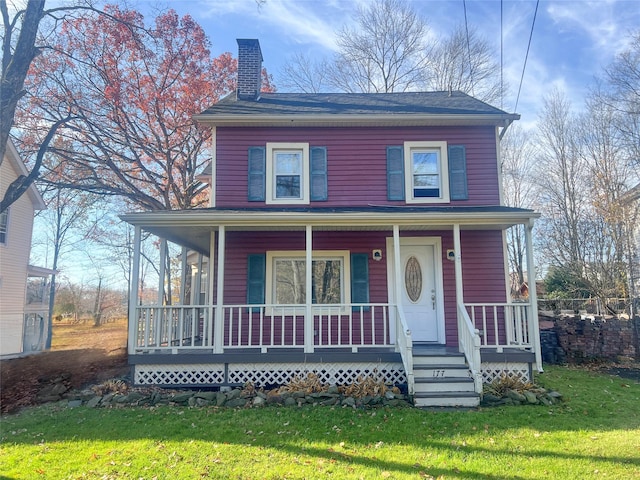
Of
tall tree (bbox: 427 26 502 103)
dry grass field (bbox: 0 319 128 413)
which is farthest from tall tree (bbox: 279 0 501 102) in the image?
dry grass field (bbox: 0 319 128 413)

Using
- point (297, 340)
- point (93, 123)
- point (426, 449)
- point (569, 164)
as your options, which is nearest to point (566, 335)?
point (297, 340)

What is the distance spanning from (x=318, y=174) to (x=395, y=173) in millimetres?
1742

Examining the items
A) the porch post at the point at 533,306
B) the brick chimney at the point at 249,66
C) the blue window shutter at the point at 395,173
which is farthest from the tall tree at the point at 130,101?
the porch post at the point at 533,306

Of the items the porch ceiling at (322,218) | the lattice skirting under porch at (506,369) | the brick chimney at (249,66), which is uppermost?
the brick chimney at (249,66)

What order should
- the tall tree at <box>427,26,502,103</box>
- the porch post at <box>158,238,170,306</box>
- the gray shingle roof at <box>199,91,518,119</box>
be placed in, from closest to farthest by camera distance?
the porch post at <box>158,238,170,306</box>, the gray shingle roof at <box>199,91,518,119</box>, the tall tree at <box>427,26,502,103</box>

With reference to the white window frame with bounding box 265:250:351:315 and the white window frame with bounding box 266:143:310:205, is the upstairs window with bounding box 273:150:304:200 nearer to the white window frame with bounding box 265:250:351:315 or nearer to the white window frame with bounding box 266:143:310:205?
the white window frame with bounding box 266:143:310:205

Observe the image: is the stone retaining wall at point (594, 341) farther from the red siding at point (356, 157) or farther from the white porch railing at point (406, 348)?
the white porch railing at point (406, 348)

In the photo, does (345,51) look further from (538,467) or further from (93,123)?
(538,467)

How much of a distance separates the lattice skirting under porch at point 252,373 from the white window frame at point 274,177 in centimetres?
359

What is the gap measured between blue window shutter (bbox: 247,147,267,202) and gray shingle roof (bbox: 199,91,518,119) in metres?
0.87

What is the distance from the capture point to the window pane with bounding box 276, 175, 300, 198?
897cm

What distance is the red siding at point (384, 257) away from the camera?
845cm

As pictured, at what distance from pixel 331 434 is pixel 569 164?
18007 millimetres

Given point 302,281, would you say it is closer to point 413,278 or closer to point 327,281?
point 327,281
